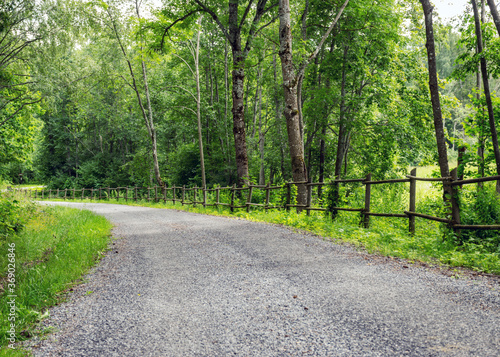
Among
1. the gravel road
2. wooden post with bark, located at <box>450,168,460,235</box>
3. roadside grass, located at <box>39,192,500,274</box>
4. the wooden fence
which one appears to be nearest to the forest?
the wooden fence

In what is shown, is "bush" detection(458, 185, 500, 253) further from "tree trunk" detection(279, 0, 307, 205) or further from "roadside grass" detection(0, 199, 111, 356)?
"roadside grass" detection(0, 199, 111, 356)

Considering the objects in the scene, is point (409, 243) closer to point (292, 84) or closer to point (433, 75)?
point (433, 75)

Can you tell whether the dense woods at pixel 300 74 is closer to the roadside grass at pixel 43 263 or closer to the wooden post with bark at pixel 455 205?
the wooden post with bark at pixel 455 205

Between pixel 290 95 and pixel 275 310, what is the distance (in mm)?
8290

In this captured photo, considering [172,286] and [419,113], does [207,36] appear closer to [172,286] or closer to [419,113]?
[419,113]

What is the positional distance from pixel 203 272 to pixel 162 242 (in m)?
2.67

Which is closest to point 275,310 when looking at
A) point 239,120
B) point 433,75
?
point 433,75

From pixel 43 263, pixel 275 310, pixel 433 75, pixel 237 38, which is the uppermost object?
pixel 237 38

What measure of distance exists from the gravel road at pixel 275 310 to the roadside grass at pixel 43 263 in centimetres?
26

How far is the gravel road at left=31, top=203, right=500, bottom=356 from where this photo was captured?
2.72m

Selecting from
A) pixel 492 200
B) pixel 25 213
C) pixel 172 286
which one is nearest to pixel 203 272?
pixel 172 286

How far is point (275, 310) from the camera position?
3410 mm

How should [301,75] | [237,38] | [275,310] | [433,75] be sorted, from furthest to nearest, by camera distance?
1. [237,38]
2. [301,75]
3. [433,75]
4. [275,310]

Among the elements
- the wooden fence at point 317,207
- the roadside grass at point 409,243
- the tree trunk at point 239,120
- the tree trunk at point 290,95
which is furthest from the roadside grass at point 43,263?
the tree trunk at point 239,120
